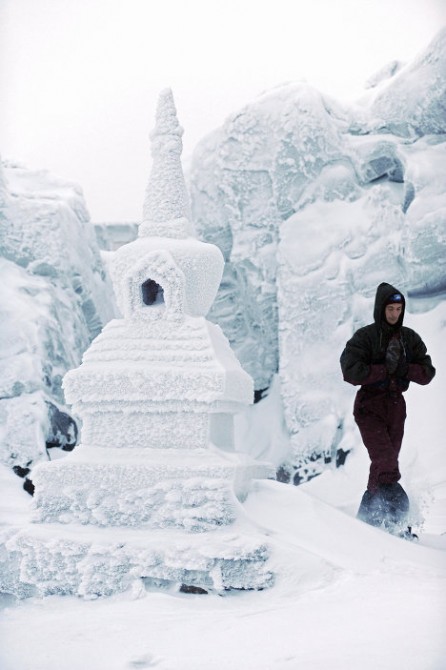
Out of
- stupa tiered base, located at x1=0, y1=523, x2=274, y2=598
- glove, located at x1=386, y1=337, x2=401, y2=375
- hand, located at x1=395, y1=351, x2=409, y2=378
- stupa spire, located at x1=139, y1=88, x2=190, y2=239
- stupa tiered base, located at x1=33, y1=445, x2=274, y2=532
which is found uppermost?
stupa spire, located at x1=139, y1=88, x2=190, y2=239

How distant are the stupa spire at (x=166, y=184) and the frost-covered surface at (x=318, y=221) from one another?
6556 millimetres

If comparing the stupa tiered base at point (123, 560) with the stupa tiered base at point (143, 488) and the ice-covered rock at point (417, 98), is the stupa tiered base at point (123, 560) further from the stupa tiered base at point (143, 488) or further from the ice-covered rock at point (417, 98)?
the ice-covered rock at point (417, 98)

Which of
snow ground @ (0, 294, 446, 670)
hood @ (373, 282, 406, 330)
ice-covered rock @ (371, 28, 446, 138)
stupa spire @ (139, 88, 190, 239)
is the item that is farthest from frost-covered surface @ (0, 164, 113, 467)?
hood @ (373, 282, 406, 330)

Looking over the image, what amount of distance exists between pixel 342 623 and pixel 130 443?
3.29 meters

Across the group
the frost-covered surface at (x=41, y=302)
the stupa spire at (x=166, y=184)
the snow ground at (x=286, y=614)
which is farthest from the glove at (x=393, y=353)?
the frost-covered surface at (x=41, y=302)

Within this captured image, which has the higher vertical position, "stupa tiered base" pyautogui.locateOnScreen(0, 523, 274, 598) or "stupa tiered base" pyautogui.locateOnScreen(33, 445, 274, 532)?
"stupa tiered base" pyautogui.locateOnScreen(33, 445, 274, 532)

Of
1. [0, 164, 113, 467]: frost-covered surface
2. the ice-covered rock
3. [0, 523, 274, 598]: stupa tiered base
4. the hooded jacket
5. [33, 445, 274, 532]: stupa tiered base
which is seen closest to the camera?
the hooded jacket

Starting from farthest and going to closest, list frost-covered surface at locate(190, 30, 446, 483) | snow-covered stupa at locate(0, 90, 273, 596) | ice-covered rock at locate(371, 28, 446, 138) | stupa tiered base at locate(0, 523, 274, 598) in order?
ice-covered rock at locate(371, 28, 446, 138) → frost-covered surface at locate(190, 30, 446, 483) → snow-covered stupa at locate(0, 90, 273, 596) → stupa tiered base at locate(0, 523, 274, 598)

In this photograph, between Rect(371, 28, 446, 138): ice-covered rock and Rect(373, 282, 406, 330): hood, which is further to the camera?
Rect(371, 28, 446, 138): ice-covered rock

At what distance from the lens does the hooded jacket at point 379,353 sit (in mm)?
4492

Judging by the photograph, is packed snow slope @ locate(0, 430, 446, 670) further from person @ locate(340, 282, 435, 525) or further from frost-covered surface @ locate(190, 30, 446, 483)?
frost-covered surface @ locate(190, 30, 446, 483)

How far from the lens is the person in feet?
14.8

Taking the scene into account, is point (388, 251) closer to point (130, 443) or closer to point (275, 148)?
point (275, 148)

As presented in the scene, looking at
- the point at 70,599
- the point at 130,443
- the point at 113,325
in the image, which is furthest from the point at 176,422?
the point at 70,599
